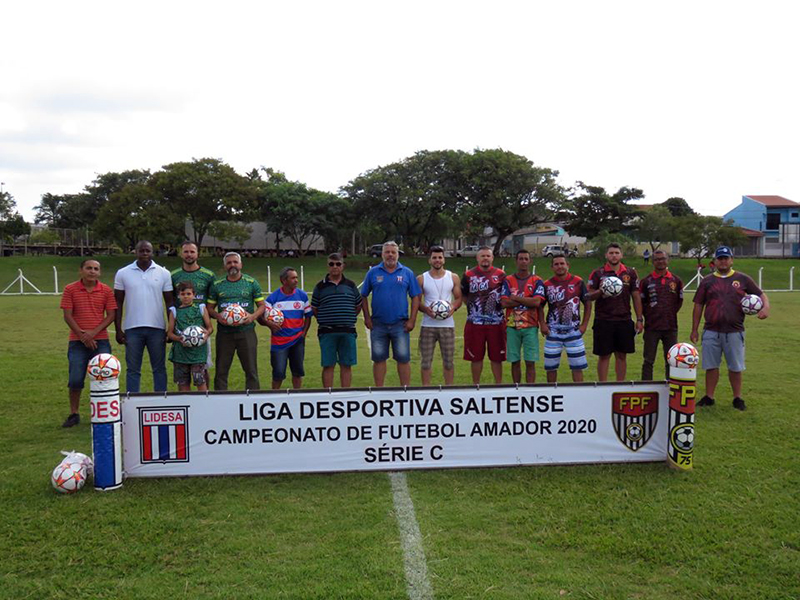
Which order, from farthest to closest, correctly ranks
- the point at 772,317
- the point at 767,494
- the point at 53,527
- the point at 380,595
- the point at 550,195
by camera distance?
the point at 550,195
the point at 772,317
the point at 767,494
the point at 53,527
the point at 380,595

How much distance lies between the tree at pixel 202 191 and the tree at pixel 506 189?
630 inches

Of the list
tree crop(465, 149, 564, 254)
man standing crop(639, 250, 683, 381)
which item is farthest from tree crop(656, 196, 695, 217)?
man standing crop(639, 250, 683, 381)

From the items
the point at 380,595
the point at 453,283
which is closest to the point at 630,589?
the point at 380,595

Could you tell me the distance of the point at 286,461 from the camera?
4922 mm

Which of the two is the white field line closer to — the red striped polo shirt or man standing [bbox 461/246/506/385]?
man standing [bbox 461/246/506/385]

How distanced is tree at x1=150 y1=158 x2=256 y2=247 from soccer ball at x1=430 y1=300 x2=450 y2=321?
37.4 meters

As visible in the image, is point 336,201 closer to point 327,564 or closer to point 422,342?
point 422,342

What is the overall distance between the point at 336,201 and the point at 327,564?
44.2 metres

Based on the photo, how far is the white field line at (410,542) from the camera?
10.9 ft

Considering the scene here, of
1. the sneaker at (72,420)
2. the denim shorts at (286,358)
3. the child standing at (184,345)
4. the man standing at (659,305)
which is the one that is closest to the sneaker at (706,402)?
the man standing at (659,305)

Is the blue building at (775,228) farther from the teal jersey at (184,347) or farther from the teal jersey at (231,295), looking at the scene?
the teal jersey at (184,347)

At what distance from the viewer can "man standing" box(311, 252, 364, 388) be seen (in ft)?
21.9

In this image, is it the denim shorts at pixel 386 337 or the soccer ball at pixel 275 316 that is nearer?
the soccer ball at pixel 275 316

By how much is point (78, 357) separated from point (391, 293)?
3.40m
